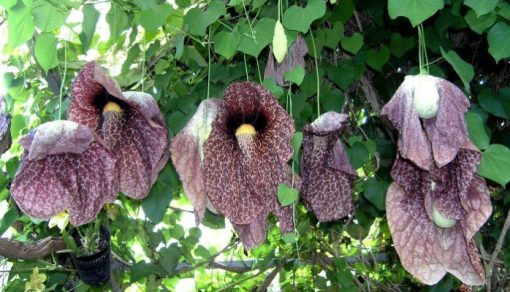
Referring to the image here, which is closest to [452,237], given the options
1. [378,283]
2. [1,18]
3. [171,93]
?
[171,93]

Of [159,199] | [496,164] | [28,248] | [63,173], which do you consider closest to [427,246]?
[496,164]

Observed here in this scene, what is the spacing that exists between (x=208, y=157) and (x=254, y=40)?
26 centimetres

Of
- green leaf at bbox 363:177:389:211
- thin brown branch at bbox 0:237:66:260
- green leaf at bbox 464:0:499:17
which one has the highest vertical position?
green leaf at bbox 464:0:499:17

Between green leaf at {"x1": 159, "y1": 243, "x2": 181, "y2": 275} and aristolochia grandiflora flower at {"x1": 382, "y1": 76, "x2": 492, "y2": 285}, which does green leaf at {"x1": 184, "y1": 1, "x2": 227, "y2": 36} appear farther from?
green leaf at {"x1": 159, "y1": 243, "x2": 181, "y2": 275}

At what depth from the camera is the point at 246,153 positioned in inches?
37.4

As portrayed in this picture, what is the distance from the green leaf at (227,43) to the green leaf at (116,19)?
17cm

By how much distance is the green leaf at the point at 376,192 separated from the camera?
60.0 inches

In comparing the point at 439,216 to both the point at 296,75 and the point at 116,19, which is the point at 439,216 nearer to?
the point at 296,75

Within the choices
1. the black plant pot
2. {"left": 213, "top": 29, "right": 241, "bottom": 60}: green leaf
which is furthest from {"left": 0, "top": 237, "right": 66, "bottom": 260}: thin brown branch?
{"left": 213, "top": 29, "right": 241, "bottom": 60}: green leaf

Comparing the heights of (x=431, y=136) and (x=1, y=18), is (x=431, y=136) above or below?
above

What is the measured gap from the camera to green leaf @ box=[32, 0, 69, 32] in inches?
38.2

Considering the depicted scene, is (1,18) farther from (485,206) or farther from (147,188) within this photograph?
(485,206)

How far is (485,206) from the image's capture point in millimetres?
925

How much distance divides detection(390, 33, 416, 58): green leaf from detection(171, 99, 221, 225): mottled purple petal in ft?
2.27
